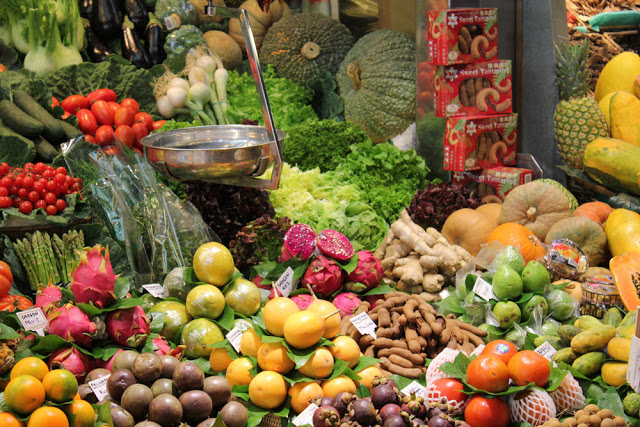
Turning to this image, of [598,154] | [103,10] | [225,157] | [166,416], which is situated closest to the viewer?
[166,416]

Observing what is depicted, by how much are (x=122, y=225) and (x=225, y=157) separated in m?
0.90

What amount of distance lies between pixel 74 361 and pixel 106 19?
3846 millimetres

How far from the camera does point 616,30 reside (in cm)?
503

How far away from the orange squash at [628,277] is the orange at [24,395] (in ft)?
8.60

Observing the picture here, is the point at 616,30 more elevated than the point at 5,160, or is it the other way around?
the point at 616,30

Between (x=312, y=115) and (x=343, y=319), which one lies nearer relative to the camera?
(x=343, y=319)

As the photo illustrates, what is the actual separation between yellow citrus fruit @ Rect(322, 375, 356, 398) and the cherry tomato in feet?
9.18

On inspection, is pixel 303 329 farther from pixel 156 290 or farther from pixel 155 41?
pixel 155 41

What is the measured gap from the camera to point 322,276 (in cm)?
301

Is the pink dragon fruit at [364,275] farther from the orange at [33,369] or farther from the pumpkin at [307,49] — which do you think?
the pumpkin at [307,49]

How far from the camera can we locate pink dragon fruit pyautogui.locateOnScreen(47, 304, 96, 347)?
238cm

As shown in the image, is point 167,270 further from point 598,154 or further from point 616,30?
point 616,30

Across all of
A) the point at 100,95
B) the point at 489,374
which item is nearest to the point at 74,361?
the point at 489,374

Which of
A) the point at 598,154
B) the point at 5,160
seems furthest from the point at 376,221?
the point at 5,160
